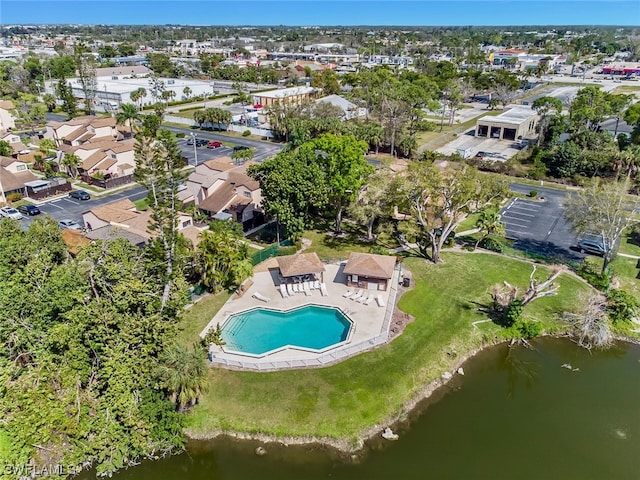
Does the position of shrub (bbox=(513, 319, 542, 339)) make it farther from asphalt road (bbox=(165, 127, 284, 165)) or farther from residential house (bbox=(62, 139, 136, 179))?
residential house (bbox=(62, 139, 136, 179))

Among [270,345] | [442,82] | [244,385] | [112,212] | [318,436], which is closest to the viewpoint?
[318,436]

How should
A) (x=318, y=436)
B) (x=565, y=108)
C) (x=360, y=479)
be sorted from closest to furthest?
(x=360, y=479) → (x=318, y=436) → (x=565, y=108)

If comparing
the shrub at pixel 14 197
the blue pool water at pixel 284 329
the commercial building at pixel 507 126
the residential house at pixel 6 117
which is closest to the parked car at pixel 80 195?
the shrub at pixel 14 197

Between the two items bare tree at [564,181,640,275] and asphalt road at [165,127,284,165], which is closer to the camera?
bare tree at [564,181,640,275]

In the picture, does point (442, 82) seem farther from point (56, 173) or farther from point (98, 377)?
point (98, 377)

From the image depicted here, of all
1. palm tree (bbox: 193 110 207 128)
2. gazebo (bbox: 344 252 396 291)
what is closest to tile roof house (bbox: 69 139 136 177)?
palm tree (bbox: 193 110 207 128)

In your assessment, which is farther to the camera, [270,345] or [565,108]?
[565,108]

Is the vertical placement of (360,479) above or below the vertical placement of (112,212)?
below

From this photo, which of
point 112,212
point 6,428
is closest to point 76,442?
point 6,428

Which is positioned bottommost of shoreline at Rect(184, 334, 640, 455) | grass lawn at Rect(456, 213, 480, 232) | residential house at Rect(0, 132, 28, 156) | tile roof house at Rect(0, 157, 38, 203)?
shoreline at Rect(184, 334, 640, 455)
